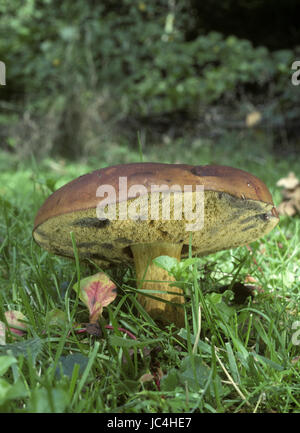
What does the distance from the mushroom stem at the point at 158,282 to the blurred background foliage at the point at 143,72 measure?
13.1 ft

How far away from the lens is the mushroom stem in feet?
3.24

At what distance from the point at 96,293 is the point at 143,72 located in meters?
6.27

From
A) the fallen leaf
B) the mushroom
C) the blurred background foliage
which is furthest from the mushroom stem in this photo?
the blurred background foliage

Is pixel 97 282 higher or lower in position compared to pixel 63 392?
higher

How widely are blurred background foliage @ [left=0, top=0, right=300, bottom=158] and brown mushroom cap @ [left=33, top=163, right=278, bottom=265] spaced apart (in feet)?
12.8

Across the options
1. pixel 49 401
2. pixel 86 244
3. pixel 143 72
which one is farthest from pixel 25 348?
pixel 143 72

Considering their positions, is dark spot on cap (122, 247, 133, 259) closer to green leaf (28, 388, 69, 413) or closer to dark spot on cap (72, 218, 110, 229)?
dark spot on cap (72, 218, 110, 229)

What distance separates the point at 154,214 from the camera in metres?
0.86

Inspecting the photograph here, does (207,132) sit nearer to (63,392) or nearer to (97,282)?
(97,282)

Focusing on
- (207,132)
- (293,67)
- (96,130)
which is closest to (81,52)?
(96,130)

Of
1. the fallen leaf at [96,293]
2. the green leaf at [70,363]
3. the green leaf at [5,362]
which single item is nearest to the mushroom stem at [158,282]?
the fallen leaf at [96,293]

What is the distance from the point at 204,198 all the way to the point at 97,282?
34 centimetres
